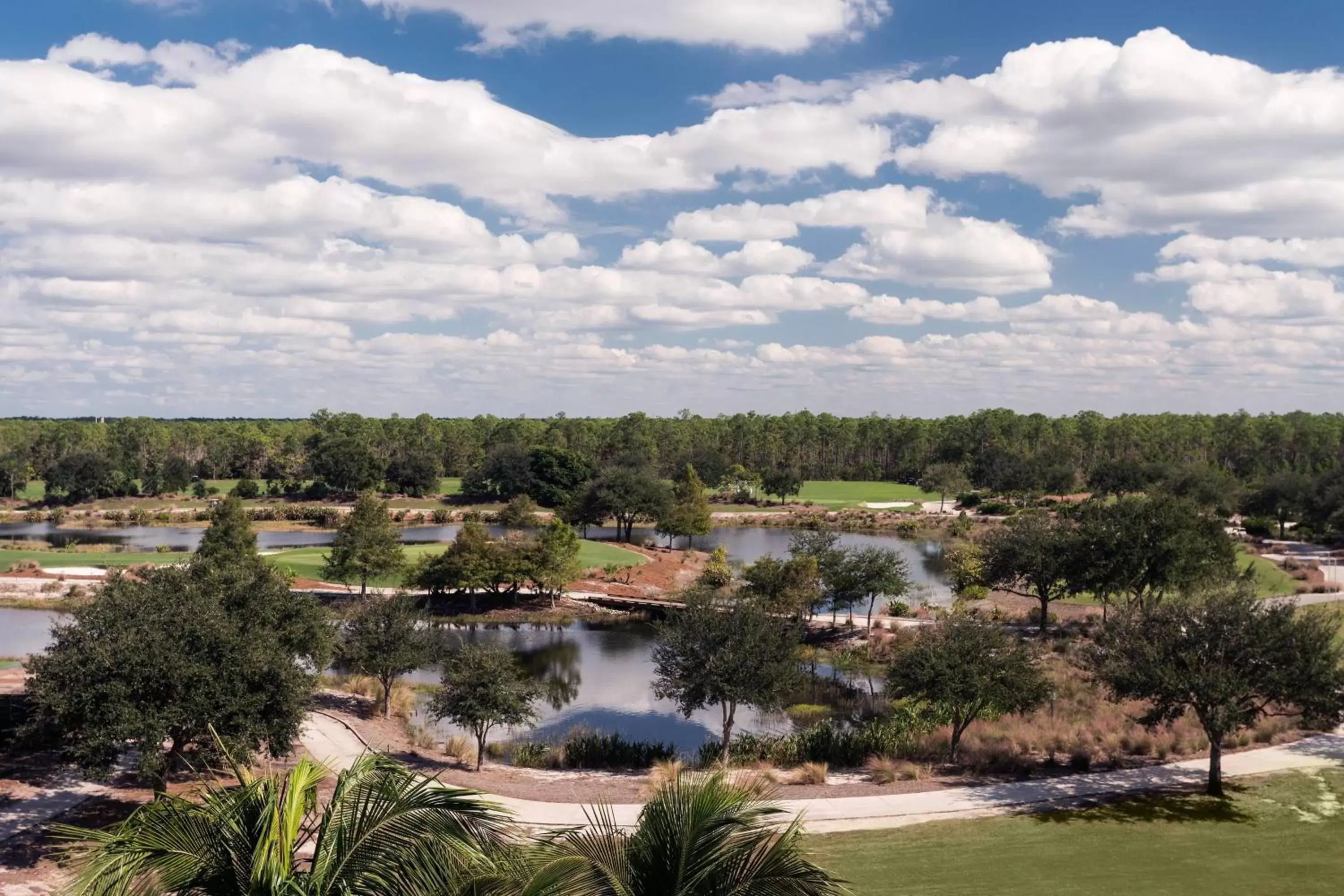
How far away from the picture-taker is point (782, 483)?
11600cm

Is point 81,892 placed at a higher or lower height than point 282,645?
higher

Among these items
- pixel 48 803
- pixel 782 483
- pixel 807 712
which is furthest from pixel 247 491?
pixel 48 803

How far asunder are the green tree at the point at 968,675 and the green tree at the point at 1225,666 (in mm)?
2728

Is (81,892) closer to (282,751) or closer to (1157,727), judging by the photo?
(282,751)

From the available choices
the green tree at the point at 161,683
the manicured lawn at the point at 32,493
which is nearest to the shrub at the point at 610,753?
the green tree at the point at 161,683

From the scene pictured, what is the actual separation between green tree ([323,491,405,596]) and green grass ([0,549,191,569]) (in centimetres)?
1326

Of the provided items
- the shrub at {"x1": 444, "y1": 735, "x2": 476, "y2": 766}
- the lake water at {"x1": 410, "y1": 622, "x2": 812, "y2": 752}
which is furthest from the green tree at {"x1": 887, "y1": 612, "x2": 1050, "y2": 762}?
the shrub at {"x1": 444, "y1": 735, "x2": 476, "y2": 766}

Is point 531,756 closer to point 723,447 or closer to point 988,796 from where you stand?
point 988,796

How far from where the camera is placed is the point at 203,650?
19578mm

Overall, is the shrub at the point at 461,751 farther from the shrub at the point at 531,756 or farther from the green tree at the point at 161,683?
the green tree at the point at 161,683

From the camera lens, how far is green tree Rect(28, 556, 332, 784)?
60.0ft

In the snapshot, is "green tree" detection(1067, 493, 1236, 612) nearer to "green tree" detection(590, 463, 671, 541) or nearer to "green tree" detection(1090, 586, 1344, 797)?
"green tree" detection(1090, 586, 1344, 797)

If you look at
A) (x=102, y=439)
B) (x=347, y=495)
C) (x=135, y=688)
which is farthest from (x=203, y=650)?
(x=102, y=439)

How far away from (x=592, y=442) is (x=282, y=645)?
12449 centimetres
